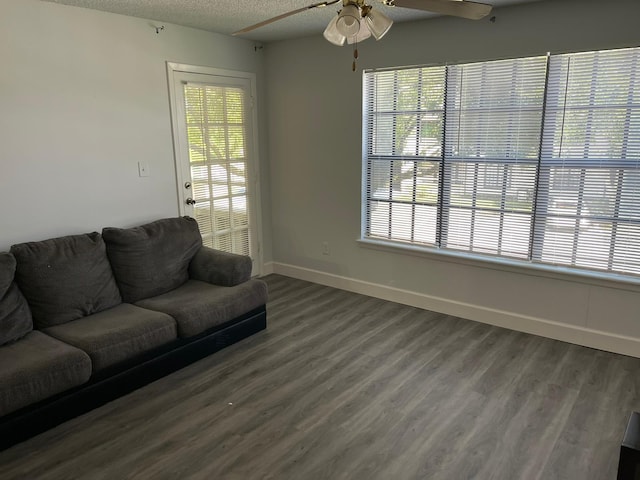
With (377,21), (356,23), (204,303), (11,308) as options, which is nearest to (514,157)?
(377,21)

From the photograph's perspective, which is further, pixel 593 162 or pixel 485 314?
pixel 485 314

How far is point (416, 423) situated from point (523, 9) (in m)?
2.93

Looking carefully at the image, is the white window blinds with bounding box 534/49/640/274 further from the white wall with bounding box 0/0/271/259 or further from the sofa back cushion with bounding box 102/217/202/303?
the white wall with bounding box 0/0/271/259

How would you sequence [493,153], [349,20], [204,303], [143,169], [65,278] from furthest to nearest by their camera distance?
[143,169]
[493,153]
[204,303]
[65,278]
[349,20]

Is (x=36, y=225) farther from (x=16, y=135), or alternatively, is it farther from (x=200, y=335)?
(x=200, y=335)

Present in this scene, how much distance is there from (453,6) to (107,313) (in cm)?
A: 273

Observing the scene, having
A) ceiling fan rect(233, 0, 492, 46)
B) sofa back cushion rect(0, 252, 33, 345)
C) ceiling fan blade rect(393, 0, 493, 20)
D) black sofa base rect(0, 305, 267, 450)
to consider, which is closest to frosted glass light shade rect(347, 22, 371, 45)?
ceiling fan rect(233, 0, 492, 46)

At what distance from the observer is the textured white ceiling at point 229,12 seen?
3186 millimetres

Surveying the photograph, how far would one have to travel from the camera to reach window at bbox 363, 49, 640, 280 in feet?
10.4

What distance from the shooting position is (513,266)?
3.66 meters

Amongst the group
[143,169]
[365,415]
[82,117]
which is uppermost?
[82,117]

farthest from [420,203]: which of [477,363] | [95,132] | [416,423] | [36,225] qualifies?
[36,225]

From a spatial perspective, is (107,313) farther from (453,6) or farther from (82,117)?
(453,6)

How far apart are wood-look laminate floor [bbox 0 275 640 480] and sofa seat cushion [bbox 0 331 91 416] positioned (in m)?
0.28
